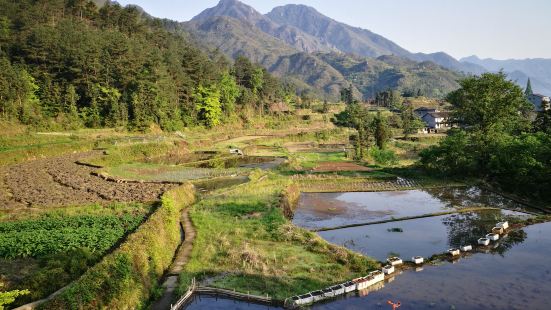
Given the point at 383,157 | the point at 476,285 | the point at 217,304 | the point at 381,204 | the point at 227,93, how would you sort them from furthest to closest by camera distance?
the point at 227,93 → the point at 383,157 → the point at 381,204 → the point at 476,285 → the point at 217,304

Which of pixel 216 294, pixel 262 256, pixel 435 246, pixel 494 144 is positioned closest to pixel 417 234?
pixel 435 246

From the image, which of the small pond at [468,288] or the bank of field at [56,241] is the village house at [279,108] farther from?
the small pond at [468,288]

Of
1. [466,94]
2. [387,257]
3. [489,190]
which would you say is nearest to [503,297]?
[387,257]

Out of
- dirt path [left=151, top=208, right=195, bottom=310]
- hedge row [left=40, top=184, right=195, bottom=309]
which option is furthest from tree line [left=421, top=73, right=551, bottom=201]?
hedge row [left=40, top=184, right=195, bottom=309]

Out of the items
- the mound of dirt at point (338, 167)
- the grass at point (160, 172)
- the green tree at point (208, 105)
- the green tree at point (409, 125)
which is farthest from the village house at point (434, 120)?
the grass at point (160, 172)

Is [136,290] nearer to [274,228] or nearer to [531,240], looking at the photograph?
[274,228]

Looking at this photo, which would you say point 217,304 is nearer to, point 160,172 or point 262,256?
point 262,256
